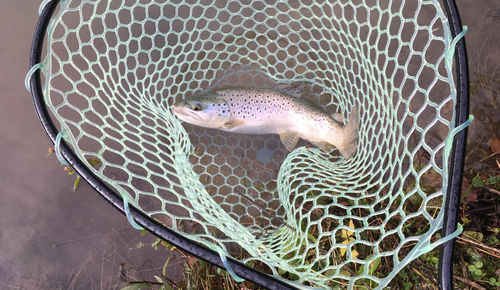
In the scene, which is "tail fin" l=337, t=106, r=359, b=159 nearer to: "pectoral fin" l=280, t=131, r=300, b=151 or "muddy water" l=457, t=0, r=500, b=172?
"pectoral fin" l=280, t=131, r=300, b=151

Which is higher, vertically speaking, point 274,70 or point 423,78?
point 423,78

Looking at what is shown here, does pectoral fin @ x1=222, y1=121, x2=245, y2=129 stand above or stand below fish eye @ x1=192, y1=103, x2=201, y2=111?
below

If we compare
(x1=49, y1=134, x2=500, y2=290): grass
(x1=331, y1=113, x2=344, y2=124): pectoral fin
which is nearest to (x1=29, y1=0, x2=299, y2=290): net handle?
(x1=49, y1=134, x2=500, y2=290): grass

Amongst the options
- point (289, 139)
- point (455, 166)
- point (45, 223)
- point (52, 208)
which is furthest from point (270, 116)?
point (45, 223)

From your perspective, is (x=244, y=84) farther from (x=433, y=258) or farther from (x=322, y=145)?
(x=433, y=258)

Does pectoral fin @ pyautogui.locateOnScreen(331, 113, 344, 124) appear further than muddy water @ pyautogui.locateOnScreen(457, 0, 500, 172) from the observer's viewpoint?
No

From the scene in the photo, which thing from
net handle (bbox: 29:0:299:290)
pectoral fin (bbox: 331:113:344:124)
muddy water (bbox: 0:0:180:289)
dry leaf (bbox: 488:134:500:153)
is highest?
dry leaf (bbox: 488:134:500:153)

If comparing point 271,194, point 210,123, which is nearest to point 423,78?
point 271,194

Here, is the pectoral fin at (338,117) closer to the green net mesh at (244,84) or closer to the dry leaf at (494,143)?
the green net mesh at (244,84)

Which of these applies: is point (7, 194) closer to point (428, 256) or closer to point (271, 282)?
point (271, 282)
